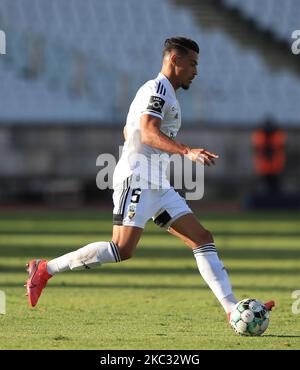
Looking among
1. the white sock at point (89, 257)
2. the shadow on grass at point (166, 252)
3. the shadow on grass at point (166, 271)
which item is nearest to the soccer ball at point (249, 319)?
the white sock at point (89, 257)

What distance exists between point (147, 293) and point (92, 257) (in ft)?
9.85

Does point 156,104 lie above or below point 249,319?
above

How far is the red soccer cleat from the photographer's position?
366 inches

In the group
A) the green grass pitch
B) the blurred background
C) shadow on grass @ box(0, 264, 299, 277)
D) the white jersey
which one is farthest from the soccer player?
the blurred background

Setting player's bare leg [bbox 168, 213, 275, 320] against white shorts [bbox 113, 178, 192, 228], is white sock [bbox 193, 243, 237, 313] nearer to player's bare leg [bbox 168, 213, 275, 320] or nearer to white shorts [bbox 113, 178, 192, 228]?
player's bare leg [bbox 168, 213, 275, 320]

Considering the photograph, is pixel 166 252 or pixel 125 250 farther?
pixel 166 252

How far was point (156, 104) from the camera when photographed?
8672mm

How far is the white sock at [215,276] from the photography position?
28.6ft

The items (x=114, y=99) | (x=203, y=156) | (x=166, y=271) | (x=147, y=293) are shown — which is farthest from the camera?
(x=114, y=99)

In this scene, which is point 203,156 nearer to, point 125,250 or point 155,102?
point 155,102

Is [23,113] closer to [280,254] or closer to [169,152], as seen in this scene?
[280,254]

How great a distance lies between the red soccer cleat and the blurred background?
62.9ft

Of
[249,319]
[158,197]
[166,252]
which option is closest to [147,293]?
[158,197]
